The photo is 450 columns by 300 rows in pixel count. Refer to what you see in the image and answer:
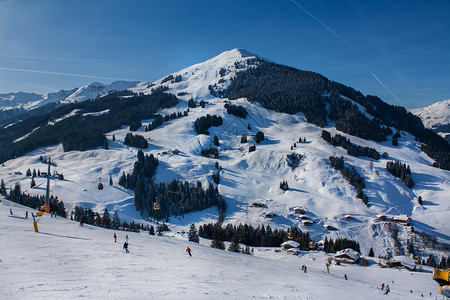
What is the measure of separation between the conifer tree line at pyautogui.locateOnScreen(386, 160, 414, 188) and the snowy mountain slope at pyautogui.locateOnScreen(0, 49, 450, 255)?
105 inches

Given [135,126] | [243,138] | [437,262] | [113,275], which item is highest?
[135,126]

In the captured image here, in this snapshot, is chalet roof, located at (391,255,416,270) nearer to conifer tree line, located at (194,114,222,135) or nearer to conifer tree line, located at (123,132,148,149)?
conifer tree line, located at (123,132,148,149)

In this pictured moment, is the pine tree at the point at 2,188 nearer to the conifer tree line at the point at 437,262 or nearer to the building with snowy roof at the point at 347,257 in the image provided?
the building with snowy roof at the point at 347,257

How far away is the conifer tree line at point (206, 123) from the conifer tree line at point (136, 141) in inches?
1348

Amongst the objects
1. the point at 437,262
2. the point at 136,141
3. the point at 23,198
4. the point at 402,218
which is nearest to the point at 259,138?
the point at 136,141

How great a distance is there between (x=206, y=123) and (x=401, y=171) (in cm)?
10783

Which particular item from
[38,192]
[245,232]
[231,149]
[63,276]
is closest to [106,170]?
[38,192]

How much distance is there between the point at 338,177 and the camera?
126 m

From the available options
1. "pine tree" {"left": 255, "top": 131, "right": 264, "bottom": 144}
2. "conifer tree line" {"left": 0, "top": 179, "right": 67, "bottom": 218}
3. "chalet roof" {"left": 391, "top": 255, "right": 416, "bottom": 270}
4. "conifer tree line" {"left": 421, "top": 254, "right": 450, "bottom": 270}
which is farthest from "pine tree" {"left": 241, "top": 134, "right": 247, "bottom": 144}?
"chalet roof" {"left": 391, "top": 255, "right": 416, "bottom": 270}

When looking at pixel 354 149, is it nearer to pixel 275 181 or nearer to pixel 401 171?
pixel 401 171

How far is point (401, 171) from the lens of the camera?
129500mm

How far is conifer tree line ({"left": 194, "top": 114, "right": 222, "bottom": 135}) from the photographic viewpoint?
7135 inches

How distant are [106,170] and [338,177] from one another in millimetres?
101247

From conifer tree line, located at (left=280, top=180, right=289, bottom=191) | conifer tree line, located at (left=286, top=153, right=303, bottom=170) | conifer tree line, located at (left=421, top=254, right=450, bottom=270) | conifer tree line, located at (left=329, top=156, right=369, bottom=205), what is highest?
conifer tree line, located at (left=286, top=153, right=303, bottom=170)
